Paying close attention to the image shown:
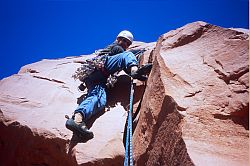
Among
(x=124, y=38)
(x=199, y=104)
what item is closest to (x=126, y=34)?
(x=124, y=38)

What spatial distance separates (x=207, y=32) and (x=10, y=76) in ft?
14.4

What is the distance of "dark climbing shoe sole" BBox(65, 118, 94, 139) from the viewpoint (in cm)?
403

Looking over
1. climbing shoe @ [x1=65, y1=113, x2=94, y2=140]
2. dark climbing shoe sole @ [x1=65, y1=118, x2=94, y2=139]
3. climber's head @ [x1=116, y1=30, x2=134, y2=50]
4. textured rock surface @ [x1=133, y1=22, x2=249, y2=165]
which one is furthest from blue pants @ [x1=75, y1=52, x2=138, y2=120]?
textured rock surface @ [x1=133, y1=22, x2=249, y2=165]

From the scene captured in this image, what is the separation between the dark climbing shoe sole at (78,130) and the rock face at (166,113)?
0.09m

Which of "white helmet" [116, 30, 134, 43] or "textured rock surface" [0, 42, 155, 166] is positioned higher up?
"white helmet" [116, 30, 134, 43]

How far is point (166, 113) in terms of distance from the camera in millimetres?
→ 3125

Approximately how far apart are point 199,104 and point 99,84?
7.80 feet

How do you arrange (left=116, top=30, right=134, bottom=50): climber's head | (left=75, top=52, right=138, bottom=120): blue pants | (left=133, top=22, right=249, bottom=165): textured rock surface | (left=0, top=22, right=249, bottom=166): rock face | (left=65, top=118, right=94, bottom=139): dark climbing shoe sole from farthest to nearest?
(left=116, top=30, right=134, bottom=50): climber's head
(left=75, top=52, right=138, bottom=120): blue pants
(left=65, top=118, right=94, bottom=139): dark climbing shoe sole
(left=0, top=22, right=249, bottom=166): rock face
(left=133, top=22, right=249, bottom=165): textured rock surface

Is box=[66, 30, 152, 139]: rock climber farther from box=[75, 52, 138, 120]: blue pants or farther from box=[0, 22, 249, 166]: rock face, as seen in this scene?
box=[0, 22, 249, 166]: rock face

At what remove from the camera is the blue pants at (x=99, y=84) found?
4.37m

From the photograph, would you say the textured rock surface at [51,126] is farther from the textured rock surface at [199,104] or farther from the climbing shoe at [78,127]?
the textured rock surface at [199,104]

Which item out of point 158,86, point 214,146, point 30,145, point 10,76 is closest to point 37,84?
point 10,76

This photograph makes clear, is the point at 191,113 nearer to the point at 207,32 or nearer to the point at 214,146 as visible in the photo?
the point at 214,146

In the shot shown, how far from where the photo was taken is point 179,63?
3.71 m
